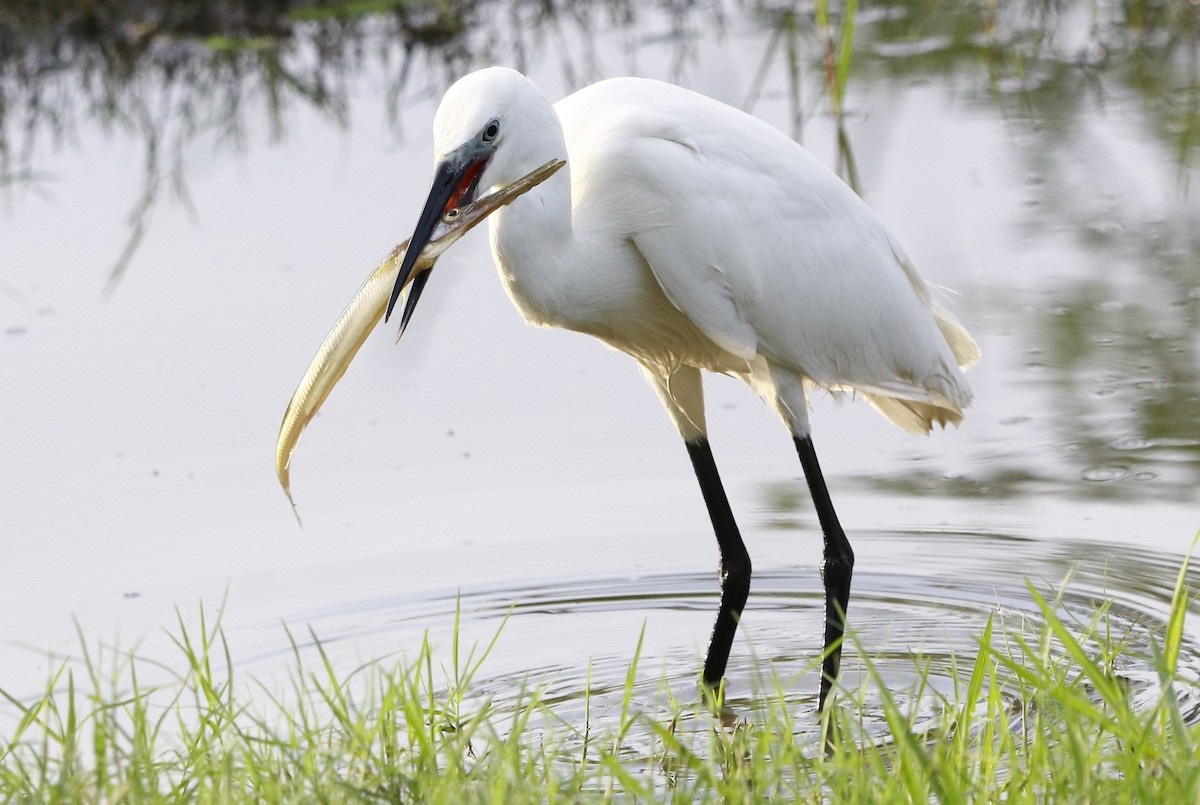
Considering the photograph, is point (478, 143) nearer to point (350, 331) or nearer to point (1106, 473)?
point (350, 331)

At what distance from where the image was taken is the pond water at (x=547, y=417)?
4.70 metres

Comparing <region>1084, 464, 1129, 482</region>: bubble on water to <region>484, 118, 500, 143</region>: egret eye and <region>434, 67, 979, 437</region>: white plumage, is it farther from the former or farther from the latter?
<region>484, 118, 500, 143</region>: egret eye

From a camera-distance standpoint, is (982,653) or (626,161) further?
(626,161)

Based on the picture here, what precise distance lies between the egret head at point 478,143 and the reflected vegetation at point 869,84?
6.96 ft

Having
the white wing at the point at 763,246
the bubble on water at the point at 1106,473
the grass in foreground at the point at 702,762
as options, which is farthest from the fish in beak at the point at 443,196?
the bubble on water at the point at 1106,473

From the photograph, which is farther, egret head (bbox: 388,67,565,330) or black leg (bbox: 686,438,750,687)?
black leg (bbox: 686,438,750,687)

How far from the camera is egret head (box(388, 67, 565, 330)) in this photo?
3525mm

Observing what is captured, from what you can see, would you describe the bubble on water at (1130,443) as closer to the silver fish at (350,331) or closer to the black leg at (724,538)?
the black leg at (724,538)

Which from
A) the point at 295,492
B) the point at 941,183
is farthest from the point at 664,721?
the point at 941,183

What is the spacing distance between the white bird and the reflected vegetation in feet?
3.37

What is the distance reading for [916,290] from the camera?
453cm

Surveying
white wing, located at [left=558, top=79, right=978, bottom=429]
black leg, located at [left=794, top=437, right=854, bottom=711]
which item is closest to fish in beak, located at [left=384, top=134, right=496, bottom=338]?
white wing, located at [left=558, top=79, right=978, bottom=429]

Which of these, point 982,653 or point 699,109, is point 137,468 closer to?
point 699,109

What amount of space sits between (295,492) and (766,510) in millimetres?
1366
